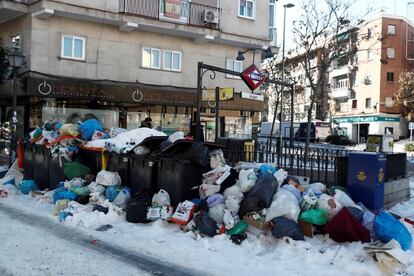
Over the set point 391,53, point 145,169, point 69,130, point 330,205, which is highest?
point 391,53

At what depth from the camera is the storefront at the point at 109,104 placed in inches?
655

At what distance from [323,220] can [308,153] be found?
13.2 feet

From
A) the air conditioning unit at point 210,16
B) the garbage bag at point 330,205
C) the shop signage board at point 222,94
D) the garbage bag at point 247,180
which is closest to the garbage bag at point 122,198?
the garbage bag at point 247,180

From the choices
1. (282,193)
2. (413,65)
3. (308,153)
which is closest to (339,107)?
(413,65)

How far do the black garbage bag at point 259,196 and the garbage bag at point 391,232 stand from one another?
1.48 metres

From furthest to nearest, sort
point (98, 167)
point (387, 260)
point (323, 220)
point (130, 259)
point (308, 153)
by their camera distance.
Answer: point (308, 153) < point (98, 167) < point (323, 220) < point (130, 259) < point (387, 260)

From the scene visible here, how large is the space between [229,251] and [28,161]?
263 inches

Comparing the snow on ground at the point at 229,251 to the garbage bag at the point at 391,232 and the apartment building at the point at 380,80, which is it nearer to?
the garbage bag at the point at 391,232

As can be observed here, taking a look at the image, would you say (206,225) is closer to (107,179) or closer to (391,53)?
(107,179)

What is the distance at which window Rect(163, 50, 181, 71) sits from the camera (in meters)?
19.9

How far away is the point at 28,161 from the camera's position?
10758 millimetres

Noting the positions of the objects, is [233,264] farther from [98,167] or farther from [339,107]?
[339,107]

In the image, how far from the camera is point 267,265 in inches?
210

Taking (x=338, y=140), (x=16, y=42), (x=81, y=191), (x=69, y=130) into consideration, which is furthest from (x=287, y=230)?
(x=338, y=140)
